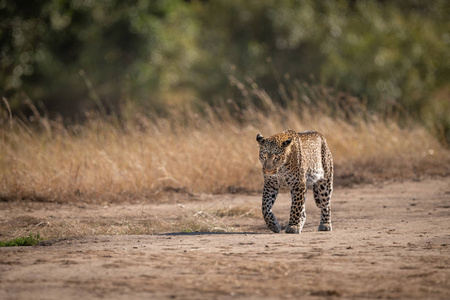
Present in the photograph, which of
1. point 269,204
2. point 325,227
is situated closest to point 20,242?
point 269,204

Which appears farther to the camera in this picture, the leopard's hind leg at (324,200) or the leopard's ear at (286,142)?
the leopard's hind leg at (324,200)

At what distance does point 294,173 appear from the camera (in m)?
9.28

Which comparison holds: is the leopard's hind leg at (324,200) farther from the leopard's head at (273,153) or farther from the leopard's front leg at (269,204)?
the leopard's head at (273,153)

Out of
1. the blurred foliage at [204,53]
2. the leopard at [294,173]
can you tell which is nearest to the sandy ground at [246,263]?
the leopard at [294,173]

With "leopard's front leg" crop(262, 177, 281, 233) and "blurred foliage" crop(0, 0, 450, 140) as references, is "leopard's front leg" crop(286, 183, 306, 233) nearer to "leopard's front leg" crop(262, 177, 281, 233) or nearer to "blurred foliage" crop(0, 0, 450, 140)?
"leopard's front leg" crop(262, 177, 281, 233)

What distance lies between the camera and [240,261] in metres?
7.06

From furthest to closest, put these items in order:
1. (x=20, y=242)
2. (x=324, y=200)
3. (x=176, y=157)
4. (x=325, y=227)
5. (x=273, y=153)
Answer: (x=176, y=157), (x=324, y=200), (x=325, y=227), (x=273, y=153), (x=20, y=242)

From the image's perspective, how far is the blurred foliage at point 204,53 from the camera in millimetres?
23516

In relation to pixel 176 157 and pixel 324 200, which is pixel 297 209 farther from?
pixel 176 157

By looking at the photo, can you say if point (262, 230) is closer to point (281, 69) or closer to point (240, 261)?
point (240, 261)

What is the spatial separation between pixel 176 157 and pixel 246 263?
291 inches

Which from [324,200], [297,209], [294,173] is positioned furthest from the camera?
[324,200]

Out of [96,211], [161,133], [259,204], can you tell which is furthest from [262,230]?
[161,133]

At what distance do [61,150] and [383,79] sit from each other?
14830 millimetres
